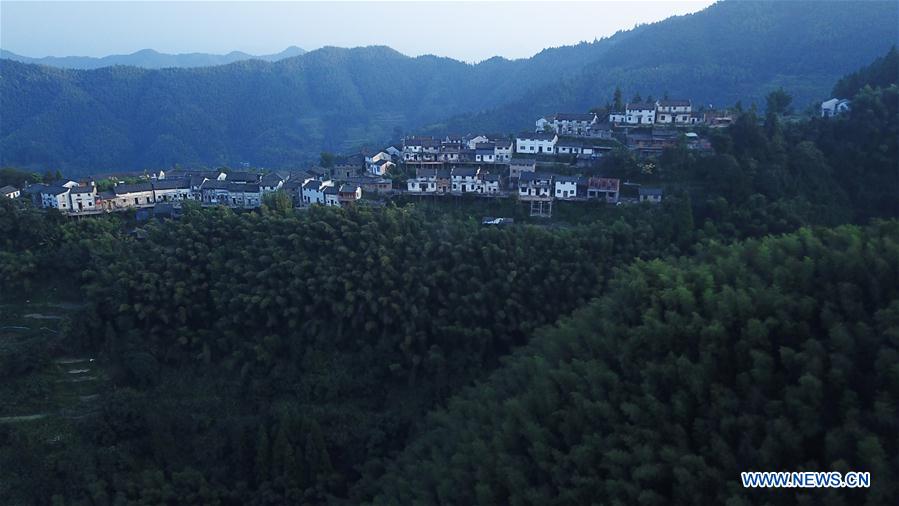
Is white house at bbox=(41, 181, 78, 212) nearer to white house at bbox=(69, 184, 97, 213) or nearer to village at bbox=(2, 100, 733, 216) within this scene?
village at bbox=(2, 100, 733, 216)

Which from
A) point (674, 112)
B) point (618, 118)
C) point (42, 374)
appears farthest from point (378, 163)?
point (42, 374)

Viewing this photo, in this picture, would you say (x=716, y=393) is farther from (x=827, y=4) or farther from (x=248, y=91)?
(x=248, y=91)

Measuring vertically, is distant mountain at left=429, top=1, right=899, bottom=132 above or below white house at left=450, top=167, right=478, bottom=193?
above

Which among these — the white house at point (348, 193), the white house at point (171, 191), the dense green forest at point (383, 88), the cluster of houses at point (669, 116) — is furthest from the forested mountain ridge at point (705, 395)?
the dense green forest at point (383, 88)

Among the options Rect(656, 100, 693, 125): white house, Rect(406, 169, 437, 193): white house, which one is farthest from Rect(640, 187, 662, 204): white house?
Rect(406, 169, 437, 193): white house

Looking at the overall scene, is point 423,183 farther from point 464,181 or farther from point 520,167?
point 520,167
